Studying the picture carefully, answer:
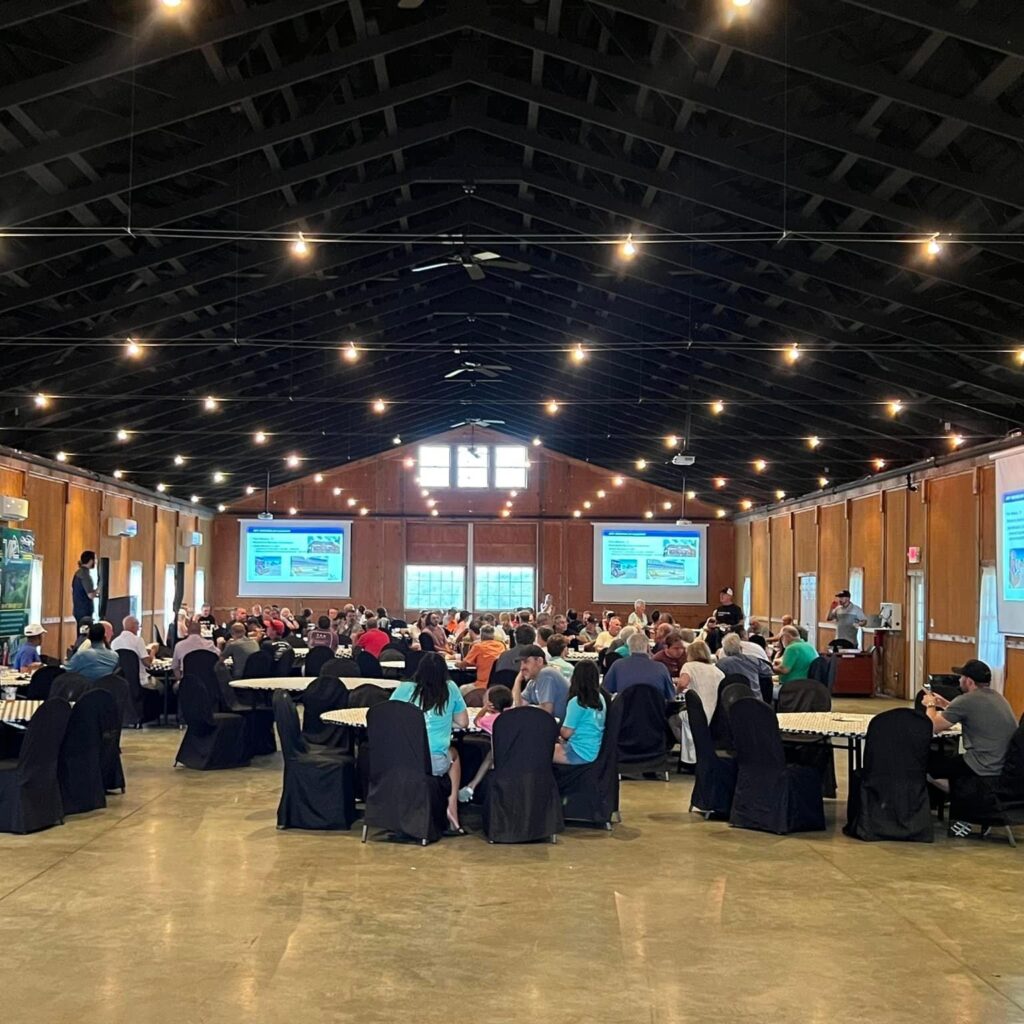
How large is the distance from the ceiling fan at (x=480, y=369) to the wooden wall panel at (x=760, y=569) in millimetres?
9350

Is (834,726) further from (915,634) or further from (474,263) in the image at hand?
(915,634)

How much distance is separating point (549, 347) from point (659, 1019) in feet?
39.9

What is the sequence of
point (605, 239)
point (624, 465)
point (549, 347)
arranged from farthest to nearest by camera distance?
1. point (624, 465)
2. point (549, 347)
3. point (605, 239)

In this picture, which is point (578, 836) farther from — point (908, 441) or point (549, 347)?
point (908, 441)

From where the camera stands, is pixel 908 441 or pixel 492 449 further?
pixel 492 449

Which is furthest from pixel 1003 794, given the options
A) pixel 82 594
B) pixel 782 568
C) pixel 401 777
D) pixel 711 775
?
pixel 782 568

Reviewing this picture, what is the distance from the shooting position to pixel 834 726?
28.6 feet

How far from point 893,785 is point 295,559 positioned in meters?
25.7

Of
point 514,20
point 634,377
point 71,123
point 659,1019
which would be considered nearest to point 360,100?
point 514,20

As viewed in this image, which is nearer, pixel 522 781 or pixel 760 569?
pixel 522 781

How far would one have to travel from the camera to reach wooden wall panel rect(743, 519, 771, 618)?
3059 cm

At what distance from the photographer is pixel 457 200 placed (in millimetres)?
13430

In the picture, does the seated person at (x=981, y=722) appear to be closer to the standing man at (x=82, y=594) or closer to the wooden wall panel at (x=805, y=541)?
the standing man at (x=82, y=594)

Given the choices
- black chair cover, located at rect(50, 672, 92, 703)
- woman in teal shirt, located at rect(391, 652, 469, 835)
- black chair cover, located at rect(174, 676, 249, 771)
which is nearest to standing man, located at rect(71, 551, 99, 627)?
black chair cover, located at rect(174, 676, 249, 771)
